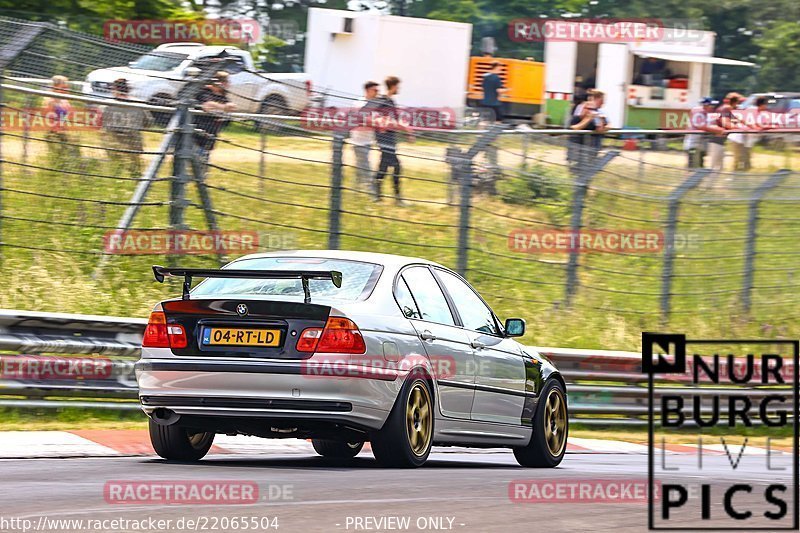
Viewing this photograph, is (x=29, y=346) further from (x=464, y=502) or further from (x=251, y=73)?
(x=464, y=502)

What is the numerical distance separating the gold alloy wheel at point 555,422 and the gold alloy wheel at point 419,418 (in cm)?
162

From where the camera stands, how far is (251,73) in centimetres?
1434

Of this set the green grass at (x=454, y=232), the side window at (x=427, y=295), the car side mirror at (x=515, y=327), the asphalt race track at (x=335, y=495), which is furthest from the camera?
the green grass at (x=454, y=232)

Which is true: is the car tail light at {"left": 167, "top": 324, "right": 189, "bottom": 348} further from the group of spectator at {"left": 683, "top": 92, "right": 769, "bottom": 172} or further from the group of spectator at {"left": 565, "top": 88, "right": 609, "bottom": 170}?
the group of spectator at {"left": 683, "top": 92, "right": 769, "bottom": 172}

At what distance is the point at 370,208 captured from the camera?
49.3 ft

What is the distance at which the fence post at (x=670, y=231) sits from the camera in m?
16.4

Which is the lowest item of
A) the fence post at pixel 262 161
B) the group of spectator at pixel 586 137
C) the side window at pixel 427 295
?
the side window at pixel 427 295

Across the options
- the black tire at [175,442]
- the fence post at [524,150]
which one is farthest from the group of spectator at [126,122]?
the black tire at [175,442]

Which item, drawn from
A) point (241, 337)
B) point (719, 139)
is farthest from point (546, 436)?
point (719, 139)

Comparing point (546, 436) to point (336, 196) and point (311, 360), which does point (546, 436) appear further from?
point (336, 196)

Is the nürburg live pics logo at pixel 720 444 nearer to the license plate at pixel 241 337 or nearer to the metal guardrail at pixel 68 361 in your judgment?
the license plate at pixel 241 337

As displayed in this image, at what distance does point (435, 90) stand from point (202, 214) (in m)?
19.4

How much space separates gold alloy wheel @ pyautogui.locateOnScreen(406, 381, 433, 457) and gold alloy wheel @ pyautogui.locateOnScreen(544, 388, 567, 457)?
1.62 m

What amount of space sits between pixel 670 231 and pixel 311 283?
8557 millimetres
